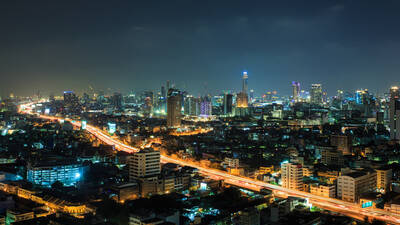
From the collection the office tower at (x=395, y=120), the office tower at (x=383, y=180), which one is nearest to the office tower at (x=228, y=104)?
the office tower at (x=395, y=120)

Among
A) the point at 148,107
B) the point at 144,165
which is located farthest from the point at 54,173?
the point at 148,107

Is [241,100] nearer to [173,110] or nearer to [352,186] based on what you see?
[173,110]

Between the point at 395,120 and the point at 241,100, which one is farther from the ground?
the point at 241,100

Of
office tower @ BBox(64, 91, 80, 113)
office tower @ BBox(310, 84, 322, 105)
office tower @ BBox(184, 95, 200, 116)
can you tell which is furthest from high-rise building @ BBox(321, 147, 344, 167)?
office tower @ BBox(310, 84, 322, 105)

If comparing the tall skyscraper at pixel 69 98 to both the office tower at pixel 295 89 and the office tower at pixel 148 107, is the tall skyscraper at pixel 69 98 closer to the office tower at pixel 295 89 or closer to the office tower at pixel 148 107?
the office tower at pixel 148 107

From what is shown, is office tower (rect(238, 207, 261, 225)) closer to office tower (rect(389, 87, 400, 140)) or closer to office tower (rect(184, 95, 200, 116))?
office tower (rect(389, 87, 400, 140))

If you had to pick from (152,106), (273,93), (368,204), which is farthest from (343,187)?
(273,93)
